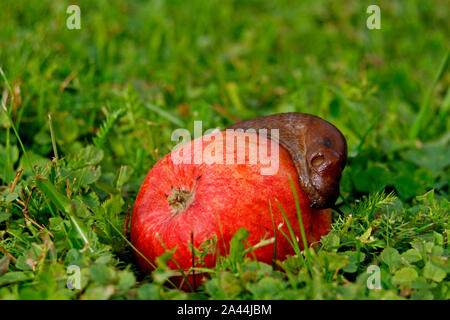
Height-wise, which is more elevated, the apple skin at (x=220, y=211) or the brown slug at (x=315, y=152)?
the brown slug at (x=315, y=152)

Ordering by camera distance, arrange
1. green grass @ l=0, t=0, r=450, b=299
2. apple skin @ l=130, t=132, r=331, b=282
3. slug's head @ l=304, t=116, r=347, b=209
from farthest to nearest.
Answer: slug's head @ l=304, t=116, r=347, b=209, apple skin @ l=130, t=132, r=331, b=282, green grass @ l=0, t=0, r=450, b=299

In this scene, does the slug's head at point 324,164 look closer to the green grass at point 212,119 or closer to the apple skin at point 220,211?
the apple skin at point 220,211

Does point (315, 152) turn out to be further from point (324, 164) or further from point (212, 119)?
point (212, 119)

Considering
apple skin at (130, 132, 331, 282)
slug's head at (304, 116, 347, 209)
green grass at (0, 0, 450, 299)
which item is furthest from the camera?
slug's head at (304, 116, 347, 209)

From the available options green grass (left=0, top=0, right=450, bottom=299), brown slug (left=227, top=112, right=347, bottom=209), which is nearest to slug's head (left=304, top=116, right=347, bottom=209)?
brown slug (left=227, top=112, right=347, bottom=209)

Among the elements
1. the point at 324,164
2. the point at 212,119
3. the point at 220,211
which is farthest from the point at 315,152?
the point at 212,119

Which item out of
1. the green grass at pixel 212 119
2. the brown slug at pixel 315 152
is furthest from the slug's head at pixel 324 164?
the green grass at pixel 212 119

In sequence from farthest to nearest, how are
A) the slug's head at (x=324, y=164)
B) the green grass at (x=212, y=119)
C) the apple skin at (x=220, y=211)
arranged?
1. the slug's head at (x=324, y=164)
2. the apple skin at (x=220, y=211)
3. the green grass at (x=212, y=119)

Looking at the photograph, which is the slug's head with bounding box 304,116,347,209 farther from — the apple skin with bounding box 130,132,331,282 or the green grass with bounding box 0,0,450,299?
the green grass with bounding box 0,0,450,299

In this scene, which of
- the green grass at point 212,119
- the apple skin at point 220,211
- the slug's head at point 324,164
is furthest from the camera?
the slug's head at point 324,164

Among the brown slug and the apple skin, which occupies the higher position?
the brown slug
